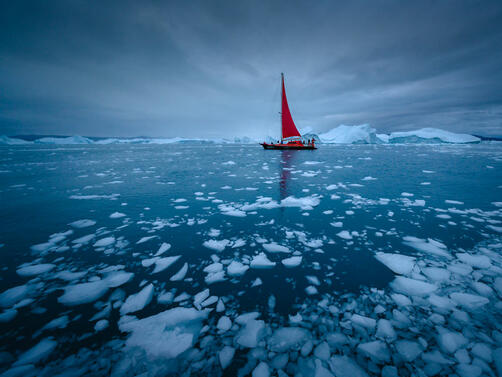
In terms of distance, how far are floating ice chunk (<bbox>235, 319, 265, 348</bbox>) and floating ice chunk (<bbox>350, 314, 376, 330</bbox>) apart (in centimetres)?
71

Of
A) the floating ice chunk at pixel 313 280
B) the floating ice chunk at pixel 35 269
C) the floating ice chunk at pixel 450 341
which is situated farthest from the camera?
the floating ice chunk at pixel 35 269

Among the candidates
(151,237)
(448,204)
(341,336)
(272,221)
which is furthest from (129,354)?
(448,204)

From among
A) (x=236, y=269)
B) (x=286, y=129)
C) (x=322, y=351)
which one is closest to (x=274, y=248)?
(x=236, y=269)

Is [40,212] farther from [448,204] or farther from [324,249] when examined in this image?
[448,204]

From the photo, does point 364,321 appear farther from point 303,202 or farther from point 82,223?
point 82,223

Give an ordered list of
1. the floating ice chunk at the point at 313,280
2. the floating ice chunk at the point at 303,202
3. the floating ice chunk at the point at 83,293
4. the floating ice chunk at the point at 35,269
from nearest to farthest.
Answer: the floating ice chunk at the point at 83,293
the floating ice chunk at the point at 313,280
the floating ice chunk at the point at 35,269
the floating ice chunk at the point at 303,202

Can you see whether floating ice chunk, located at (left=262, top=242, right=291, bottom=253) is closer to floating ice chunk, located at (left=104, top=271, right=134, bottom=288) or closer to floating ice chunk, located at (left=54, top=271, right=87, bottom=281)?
floating ice chunk, located at (left=104, top=271, right=134, bottom=288)

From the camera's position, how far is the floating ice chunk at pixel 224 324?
1.43 m

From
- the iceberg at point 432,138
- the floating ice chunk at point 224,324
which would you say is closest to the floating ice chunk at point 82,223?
the floating ice chunk at point 224,324

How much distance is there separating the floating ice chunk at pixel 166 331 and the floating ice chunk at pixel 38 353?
15.5 inches

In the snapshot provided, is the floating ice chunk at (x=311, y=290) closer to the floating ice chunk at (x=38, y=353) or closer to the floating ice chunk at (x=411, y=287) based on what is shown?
the floating ice chunk at (x=411, y=287)

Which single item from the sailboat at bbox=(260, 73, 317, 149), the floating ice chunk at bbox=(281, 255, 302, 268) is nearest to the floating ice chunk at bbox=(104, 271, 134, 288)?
the floating ice chunk at bbox=(281, 255, 302, 268)

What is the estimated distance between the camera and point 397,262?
7.03 feet

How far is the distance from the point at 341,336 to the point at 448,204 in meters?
4.45
